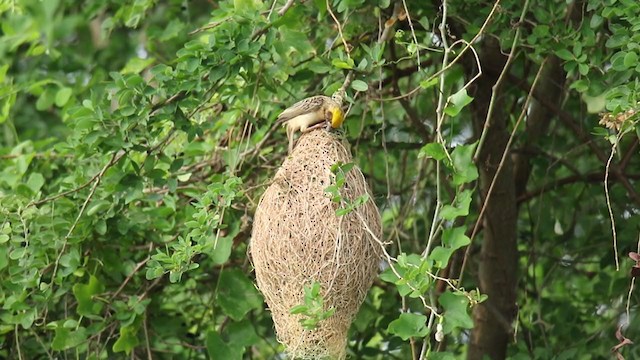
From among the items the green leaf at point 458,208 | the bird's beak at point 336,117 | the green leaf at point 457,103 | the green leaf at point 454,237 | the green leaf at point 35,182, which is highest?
the green leaf at point 457,103

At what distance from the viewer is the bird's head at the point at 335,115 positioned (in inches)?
99.5

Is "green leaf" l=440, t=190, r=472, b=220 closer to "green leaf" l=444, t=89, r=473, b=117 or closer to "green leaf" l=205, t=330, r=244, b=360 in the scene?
"green leaf" l=444, t=89, r=473, b=117

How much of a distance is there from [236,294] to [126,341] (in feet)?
0.97

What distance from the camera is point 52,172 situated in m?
3.37

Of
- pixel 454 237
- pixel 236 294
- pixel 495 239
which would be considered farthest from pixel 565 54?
pixel 236 294

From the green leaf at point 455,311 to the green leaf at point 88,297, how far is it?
3.23 ft

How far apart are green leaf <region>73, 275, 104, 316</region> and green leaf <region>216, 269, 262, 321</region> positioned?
0.97ft

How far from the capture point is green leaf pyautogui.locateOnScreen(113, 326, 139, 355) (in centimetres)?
310

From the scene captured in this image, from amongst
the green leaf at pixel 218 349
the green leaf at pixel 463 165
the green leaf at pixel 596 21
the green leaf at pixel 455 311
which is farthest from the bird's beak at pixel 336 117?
the green leaf at pixel 218 349

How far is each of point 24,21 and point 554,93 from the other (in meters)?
1.48

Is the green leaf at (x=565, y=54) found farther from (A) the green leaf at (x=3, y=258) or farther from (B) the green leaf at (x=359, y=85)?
(A) the green leaf at (x=3, y=258)

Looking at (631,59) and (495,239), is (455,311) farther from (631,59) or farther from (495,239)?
(495,239)

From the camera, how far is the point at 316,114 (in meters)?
2.54

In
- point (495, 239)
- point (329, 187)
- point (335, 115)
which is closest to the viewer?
point (329, 187)
